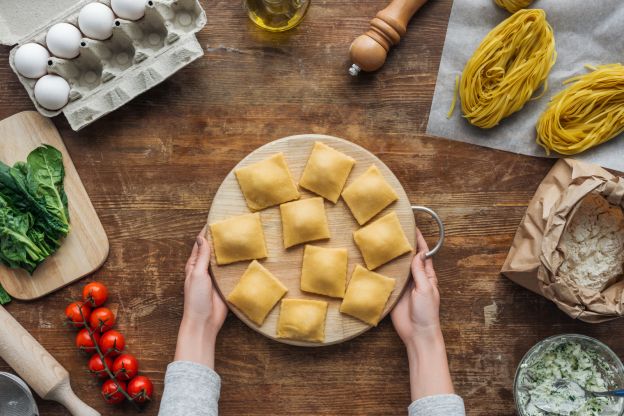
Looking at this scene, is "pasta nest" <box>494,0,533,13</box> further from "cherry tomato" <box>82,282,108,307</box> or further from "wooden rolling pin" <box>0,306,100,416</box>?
"wooden rolling pin" <box>0,306,100,416</box>

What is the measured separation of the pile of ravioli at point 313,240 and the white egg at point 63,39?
2.70ft

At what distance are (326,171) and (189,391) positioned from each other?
1039 millimetres

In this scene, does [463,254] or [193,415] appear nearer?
[193,415]

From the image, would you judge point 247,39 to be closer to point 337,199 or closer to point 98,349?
point 337,199

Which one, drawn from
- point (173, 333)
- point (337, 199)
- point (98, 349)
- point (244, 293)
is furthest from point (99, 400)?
point (337, 199)

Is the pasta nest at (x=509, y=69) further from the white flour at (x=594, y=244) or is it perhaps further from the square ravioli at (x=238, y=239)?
the square ravioli at (x=238, y=239)

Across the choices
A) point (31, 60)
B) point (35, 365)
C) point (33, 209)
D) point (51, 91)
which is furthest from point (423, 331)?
point (31, 60)

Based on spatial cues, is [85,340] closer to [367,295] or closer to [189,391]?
[189,391]

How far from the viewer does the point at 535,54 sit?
2.50 m

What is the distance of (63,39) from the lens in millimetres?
2344

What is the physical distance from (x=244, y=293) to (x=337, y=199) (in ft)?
1.80

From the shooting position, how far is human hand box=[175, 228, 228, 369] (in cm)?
242

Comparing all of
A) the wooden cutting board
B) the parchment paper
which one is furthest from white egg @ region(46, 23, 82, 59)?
the parchment paper

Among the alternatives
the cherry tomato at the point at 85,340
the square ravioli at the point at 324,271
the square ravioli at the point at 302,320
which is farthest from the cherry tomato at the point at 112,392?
the square ravioli at the point at 324,271
